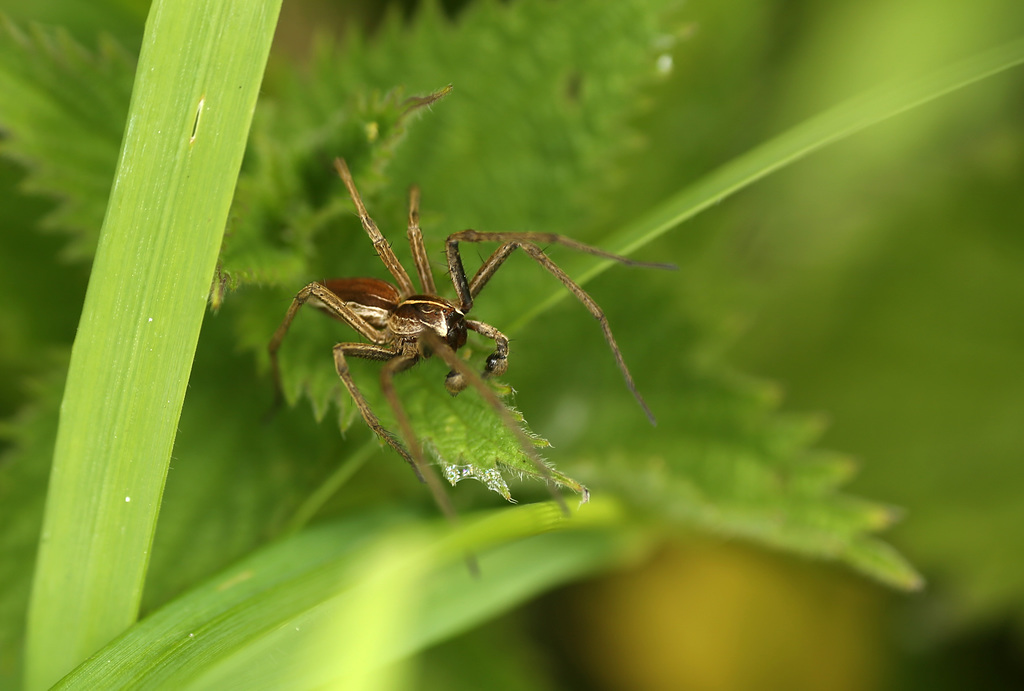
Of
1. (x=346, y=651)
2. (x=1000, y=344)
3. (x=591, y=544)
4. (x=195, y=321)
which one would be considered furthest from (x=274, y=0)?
(x=1000, y=344)

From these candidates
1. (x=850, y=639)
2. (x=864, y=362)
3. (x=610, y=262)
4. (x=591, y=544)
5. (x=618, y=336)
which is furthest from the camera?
(x=864, y=362)

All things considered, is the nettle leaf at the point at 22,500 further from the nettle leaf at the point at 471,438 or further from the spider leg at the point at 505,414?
A: the spider leg at the point at 505,414

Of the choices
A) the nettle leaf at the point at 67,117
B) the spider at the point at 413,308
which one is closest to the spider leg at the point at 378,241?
the spider at the point at 413,308

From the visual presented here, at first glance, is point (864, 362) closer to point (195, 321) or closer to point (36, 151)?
point (195, 321)

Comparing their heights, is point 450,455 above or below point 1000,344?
above

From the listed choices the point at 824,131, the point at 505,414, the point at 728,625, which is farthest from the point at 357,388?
the point at 728,625

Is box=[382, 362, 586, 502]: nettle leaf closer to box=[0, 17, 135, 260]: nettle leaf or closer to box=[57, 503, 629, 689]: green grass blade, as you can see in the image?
box=[57, 503, 629, 689]: green grass blade

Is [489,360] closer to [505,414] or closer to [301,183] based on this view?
[505,414]
